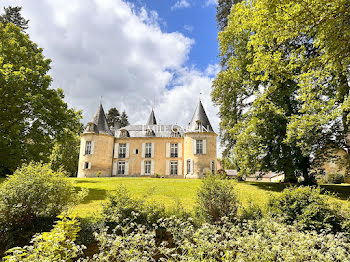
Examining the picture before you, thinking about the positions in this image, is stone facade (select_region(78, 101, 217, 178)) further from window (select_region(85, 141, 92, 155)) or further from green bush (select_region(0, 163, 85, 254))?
green bush (select_region(0, 163, 85, 254))

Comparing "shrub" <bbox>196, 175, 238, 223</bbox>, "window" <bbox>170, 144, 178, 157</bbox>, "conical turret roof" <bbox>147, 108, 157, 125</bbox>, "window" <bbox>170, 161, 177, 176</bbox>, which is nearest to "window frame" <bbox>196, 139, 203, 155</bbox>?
"window" <bbox>170, 144, 178, 157</bbox>

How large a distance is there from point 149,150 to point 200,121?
24.1ft

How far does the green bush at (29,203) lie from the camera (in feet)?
18.4

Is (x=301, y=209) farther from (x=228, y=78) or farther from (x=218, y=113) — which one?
(x=218, y=113)

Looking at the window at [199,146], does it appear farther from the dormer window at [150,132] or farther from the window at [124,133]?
the window at [124,133]

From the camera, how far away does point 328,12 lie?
256 inches

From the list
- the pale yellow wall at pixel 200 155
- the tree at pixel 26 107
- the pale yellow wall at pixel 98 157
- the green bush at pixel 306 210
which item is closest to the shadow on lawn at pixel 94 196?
the tree at pixel 26 107

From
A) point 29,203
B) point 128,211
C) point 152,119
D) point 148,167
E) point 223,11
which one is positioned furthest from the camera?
point 152,119

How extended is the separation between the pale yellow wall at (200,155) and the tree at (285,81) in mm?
5708

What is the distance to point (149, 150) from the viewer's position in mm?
28703

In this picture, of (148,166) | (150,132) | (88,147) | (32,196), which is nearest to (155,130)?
(150,132)

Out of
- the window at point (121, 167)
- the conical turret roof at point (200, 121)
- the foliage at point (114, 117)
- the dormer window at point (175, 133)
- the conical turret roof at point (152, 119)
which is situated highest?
the foliage at point (114, 117)

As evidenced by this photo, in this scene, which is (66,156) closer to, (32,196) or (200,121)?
(200,121)

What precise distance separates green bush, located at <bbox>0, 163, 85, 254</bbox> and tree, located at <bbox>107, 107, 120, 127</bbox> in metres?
39.8
